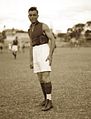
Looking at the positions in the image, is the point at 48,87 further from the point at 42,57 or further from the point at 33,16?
the point at 33,16

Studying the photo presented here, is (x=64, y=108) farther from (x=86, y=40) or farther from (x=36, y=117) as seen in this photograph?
(x=86, y=40)

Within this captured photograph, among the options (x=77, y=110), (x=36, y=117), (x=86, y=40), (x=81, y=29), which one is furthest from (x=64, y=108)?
(x=81, y=29)

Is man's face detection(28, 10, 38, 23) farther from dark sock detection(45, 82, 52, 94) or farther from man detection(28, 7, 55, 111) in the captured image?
dark sock detection(45, 82, 52, 94)

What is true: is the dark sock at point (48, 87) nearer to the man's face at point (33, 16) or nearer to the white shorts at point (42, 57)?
the white shorts at point (42, 57)

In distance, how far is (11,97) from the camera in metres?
9.66

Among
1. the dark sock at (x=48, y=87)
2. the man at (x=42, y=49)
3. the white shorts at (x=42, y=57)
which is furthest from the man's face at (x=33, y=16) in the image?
the dark sock at (x=48, y=87)

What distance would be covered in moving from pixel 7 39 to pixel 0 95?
5176 inches

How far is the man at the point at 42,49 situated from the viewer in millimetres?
7805

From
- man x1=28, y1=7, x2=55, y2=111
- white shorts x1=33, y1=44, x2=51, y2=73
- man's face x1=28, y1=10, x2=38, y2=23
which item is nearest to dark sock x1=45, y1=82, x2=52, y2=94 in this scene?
man x1=28, y1=7, x2=55, y2=111

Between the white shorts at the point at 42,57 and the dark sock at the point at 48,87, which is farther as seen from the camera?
the dark sock at the point at 48,87

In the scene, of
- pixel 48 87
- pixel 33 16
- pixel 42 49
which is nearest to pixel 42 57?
pixel 42 49

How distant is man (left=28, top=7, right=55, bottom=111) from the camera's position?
7805 mm

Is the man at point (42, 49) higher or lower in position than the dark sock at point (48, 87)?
higher

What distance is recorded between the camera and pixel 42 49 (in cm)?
784
